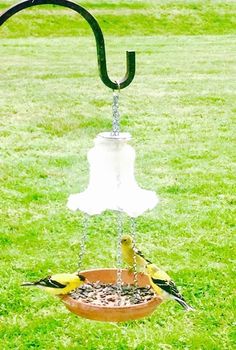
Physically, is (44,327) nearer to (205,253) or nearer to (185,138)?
(205,253)

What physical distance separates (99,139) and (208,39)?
1006 inches

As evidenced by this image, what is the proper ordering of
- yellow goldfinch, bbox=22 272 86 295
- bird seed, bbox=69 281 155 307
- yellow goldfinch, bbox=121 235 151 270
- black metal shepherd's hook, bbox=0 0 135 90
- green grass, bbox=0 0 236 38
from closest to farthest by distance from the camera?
1. black metal shepherd's hook, bbox=0 0 135 90
2. yellow goldfinch, bbox=22 272 86 295
3. bird seed, bbox=69 281 155 307
4. yellow goldfinch, bbox=121 235 151 270
5. green grass, bbox=0 0 236 38

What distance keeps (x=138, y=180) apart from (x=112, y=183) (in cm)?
580

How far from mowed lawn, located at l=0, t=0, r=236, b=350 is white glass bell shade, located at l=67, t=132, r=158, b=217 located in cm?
227

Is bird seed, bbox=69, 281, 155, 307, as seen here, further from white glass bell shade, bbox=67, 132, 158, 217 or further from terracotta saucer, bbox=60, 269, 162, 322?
white glass bell shade, bbox=67, 132, 158, 217

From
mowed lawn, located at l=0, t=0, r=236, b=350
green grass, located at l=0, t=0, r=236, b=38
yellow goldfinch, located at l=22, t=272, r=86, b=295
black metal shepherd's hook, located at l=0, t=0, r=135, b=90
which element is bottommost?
mowed lawn, located at l=0, t=0, r=236, b=350

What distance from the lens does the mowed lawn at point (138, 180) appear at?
5.00 meters

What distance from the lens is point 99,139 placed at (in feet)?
8.70

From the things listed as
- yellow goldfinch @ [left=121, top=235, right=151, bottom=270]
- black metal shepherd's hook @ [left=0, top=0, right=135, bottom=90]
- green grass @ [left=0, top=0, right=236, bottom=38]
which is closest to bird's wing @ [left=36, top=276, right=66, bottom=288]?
yellow goldfinch @ [left=121, top=235, right=151, bottom=270]

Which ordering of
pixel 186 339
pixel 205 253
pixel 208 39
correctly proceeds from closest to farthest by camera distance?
pixel 186 339, pixel 205 253, pixel 208 39

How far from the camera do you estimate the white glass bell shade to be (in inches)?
104

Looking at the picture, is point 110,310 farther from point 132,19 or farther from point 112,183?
point 132,19

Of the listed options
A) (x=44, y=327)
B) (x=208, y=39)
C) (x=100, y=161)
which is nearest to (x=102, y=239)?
(x=44, y=327)

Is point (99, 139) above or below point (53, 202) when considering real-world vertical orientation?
above
